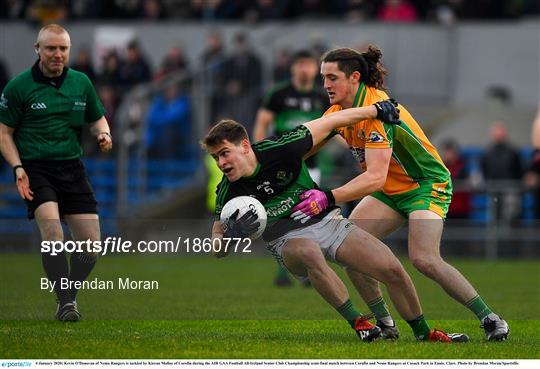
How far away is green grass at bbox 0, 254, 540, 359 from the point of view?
25.6 ft

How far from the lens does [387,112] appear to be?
826cm

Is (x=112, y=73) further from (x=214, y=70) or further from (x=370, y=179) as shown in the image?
(x=370, y=179)

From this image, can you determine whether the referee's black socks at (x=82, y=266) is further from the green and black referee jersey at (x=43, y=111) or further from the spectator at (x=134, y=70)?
the spectator at (x=134, y=70)

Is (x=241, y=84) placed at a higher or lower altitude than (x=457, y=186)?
higher

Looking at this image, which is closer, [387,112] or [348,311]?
[387,112]

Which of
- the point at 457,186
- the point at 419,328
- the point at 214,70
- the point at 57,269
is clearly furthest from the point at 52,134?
the point at 214,70

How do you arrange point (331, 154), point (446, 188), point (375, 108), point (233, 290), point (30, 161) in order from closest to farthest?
1. point (375, 108)
2. point (446, 188)
3. point (30, 161)
4. point (233, 290)
5. point (331, 154)

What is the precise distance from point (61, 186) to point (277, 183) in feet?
7.45

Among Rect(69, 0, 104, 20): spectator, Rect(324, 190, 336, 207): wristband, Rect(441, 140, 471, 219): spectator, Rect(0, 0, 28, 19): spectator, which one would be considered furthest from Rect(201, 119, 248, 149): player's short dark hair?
Rect(0, 0, 28, 19): spectator

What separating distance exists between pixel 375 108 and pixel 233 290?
16.8ft

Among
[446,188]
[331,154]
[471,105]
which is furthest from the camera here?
[471,105]

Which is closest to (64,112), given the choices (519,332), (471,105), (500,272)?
(519,332)

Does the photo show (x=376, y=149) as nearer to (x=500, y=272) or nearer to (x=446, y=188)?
(x=446, y=188)

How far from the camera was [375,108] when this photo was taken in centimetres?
829
